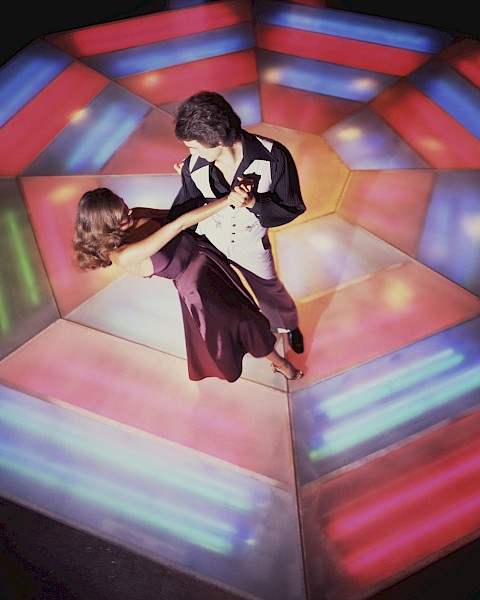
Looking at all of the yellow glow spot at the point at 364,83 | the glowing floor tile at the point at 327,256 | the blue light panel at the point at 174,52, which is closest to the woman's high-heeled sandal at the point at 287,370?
the glowing floor tile at the point at 327,256

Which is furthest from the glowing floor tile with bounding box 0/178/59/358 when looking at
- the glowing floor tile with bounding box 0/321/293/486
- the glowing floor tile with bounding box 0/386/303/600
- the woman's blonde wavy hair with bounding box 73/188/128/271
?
the woman's blonde wavy hair with bounding box 73/188/128/271

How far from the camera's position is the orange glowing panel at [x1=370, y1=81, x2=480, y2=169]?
413 centimetres

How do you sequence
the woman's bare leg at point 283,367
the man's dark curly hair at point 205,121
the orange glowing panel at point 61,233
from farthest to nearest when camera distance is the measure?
1. the orange glowing panel at point 61,233
2. the woman's bare leg at point 283,367
3. the man's dark curly hair at point 205,121

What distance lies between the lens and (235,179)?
270 centimetres

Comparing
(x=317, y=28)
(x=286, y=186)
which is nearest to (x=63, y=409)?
(x=286, y=186)

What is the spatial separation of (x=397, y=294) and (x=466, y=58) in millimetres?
2911

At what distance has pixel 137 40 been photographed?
5582mm

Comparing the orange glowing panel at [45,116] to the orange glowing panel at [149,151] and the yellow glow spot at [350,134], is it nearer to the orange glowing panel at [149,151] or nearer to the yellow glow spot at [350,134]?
the orange glowing panel at [149,151]

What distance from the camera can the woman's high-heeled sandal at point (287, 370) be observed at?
325 centimetres

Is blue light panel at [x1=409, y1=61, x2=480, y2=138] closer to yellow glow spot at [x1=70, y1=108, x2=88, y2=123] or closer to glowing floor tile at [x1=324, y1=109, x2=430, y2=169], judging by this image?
glowing floor tile at [x1=324, y1=109, x2=430, y2=169]

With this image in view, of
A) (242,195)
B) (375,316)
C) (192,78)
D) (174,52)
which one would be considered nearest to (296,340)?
(375,316)

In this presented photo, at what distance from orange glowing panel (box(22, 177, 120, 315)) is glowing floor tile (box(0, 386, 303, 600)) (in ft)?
3.25

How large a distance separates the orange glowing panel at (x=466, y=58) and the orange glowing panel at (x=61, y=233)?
3.55 metres

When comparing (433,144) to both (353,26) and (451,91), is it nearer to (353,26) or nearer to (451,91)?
(451,91)
